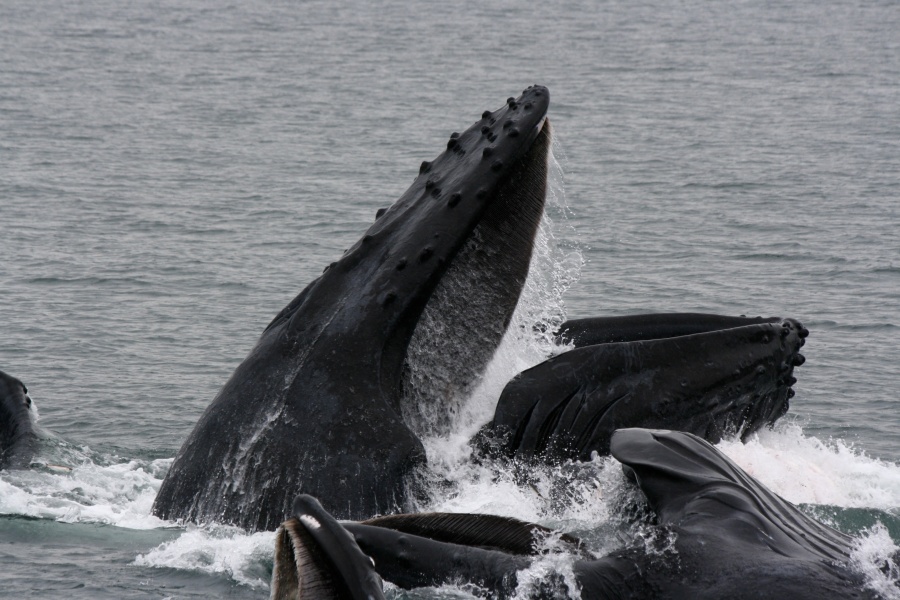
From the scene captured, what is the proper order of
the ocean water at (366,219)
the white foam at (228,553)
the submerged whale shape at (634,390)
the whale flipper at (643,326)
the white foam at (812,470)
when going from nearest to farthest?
1. the white foam at (228,553)
2. the submerged whale shape at (634,390)
3. the whale flipper at (643,326)
4. the white foam at (812,470)
5. the ocean water at (366,219)

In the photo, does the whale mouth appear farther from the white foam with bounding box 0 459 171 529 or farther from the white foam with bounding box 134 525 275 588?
the white foam with bounding box 0 459 171 529

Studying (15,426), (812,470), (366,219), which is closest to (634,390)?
(812,470)

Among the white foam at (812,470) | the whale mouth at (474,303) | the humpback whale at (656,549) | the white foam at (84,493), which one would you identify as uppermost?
the whale mouth at (474,303)

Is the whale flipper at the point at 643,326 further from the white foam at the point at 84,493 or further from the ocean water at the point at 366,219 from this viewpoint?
the white foam at the point at 84,493

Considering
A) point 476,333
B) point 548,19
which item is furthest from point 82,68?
point 476,333

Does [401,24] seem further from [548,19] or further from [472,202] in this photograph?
[472,202]

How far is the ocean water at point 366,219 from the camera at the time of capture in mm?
9656

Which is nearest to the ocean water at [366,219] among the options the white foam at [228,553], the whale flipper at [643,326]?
the white foam at [228,553]

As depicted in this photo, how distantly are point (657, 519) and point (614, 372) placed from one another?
7.70 ft

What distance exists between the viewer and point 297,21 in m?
67.4

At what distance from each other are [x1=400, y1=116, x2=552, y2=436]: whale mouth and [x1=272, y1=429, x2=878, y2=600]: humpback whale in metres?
2.15

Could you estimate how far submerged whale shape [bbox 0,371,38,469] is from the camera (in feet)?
38.1

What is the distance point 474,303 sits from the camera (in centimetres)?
855

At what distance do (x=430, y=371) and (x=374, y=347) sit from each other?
22.1 inches
